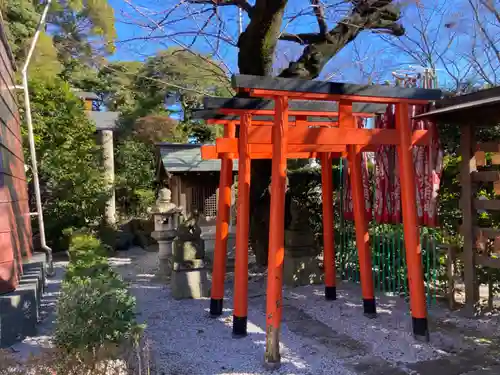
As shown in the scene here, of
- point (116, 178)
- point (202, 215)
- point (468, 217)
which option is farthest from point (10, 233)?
point (116, 178)

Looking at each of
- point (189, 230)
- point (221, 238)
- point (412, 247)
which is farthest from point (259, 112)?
point (189, 230)

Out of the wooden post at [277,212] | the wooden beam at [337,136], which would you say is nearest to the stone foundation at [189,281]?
the wooden beam at [337,136]

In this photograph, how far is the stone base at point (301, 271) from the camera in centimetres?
704

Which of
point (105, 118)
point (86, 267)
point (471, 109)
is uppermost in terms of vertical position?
point (105, 118)

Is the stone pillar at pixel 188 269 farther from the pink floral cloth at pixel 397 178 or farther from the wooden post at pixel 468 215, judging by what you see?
the wooden post at pixel 468 215

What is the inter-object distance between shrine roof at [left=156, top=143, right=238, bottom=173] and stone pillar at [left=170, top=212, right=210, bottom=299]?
6.64 meters

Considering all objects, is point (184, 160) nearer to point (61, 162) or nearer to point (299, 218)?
point (61, 162)

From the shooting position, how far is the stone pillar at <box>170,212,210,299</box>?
6.71 metres

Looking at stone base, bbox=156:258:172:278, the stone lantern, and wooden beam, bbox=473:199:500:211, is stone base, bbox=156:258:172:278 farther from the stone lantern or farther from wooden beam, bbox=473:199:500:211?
wooden beam, bbox=473:199:500:211

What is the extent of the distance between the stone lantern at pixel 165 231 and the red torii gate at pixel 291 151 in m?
2.97

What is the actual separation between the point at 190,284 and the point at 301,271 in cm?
183

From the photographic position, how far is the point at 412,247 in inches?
176

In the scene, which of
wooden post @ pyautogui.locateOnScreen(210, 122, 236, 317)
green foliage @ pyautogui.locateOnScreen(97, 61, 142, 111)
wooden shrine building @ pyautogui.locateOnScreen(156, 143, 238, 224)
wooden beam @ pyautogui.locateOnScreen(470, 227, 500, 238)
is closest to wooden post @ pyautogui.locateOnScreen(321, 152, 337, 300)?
wooden post @ pyautogui.locateOnScreen(210, 122, 236, 317)

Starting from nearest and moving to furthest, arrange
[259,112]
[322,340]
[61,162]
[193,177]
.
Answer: [322,340] → [259,112] → [61,162] → [193,177]
